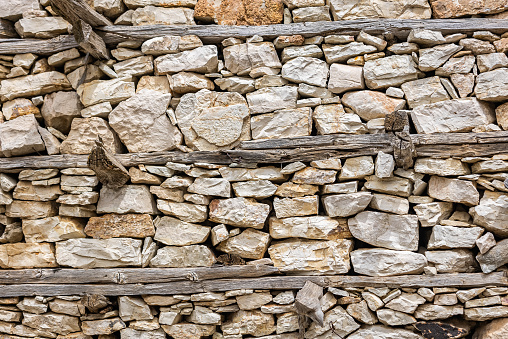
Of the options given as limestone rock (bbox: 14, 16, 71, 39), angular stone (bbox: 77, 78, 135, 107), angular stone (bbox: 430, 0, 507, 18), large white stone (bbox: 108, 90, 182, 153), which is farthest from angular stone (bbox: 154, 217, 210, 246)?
angular stone (bbox: 430, 0, 507, 18)

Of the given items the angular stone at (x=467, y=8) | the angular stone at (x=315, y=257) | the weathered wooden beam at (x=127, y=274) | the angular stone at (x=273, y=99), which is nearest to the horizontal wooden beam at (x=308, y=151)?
the angular stone at (x=273, y=99)

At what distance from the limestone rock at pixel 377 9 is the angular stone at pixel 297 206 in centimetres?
172

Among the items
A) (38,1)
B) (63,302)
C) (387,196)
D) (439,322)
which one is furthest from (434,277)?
(38,1)

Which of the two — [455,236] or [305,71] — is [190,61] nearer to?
[305,71]

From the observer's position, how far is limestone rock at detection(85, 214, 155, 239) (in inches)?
130

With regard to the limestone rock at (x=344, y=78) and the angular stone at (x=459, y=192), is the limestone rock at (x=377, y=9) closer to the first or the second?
the limestone rock at (x=344, y=78)

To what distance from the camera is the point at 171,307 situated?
3277 mm

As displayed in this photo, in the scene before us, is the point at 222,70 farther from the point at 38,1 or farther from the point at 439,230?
the point at 439,230

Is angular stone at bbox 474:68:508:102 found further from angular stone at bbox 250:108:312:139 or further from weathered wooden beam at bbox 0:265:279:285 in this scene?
weathered wooden beam at bbox 0:265:279:285

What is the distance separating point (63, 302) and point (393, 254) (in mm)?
3013

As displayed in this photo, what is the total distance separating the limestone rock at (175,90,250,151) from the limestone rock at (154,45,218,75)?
239 mm

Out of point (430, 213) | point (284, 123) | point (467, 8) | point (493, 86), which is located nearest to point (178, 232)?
point (284, 123)

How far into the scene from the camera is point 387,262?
312 cm

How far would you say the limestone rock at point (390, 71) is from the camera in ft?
10.6
